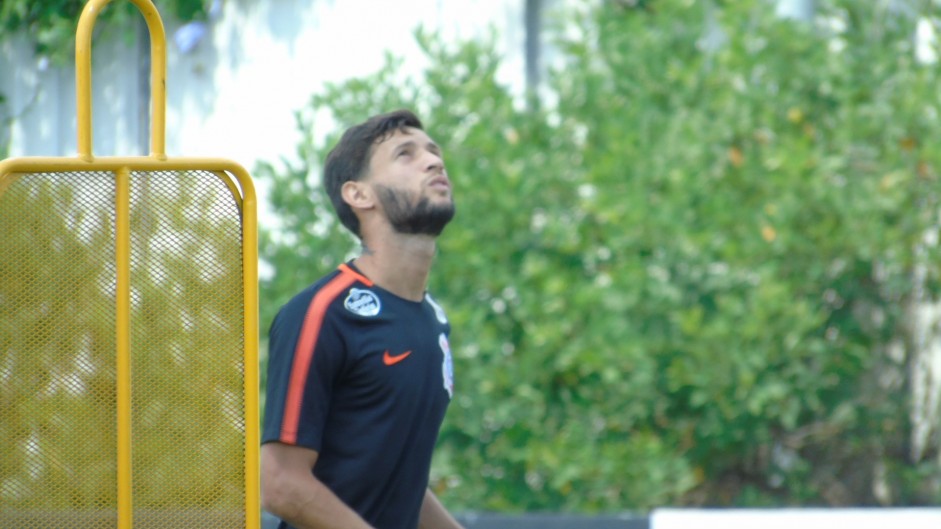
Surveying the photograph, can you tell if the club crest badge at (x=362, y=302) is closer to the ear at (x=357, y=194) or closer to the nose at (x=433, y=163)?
the ear at (x=357, y=194)

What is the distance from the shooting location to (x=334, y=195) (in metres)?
3.65

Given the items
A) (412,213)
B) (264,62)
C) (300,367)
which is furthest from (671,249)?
(300,367)

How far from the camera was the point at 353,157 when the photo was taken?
11.9 ft

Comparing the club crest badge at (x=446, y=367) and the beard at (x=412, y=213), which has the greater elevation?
the beard at (x=412, y=213)


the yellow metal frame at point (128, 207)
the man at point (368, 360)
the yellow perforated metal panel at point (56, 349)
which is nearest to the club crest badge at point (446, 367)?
the man at point (368, 360)

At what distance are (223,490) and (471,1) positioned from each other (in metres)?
5.68

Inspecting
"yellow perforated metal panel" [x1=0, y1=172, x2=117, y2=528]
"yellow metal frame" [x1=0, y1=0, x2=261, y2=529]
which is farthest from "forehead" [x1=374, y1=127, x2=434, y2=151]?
"yellow perforated metal panel" [x1=0, y1=172, x2=117, y2=528]

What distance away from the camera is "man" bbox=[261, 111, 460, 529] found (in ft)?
10.5

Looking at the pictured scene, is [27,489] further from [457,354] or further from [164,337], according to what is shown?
[457,354]

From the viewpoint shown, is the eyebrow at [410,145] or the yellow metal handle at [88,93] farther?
the eyebrow at [410,145]

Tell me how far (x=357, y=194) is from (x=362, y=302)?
337 millimetres

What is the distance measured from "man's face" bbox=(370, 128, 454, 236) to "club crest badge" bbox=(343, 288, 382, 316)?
0.67 ft

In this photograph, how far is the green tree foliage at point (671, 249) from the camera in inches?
253

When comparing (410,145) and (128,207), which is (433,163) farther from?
(128,207)
